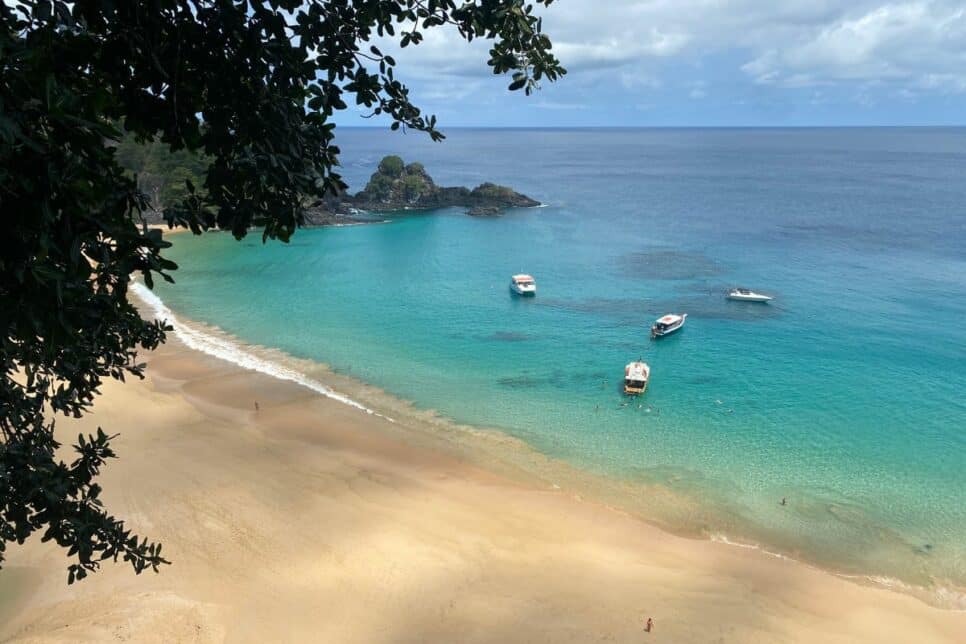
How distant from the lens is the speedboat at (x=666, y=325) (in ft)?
119

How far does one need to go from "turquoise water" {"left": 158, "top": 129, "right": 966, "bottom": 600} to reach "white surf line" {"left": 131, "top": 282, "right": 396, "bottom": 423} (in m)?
1.70

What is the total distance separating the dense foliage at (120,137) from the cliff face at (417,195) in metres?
79.7

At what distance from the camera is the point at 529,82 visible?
234 inches

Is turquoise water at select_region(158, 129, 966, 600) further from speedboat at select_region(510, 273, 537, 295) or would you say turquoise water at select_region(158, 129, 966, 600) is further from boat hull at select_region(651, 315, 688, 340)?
speedboat at select_region(510, 273, 537, 295)

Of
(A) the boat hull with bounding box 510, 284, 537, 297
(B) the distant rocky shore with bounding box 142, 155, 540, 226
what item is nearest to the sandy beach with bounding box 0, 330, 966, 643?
(A) the boat hull with bounding box 510, 284, 537, 297

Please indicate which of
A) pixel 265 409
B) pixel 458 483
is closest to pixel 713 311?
pixel 458 483

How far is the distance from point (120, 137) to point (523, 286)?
1649 inches

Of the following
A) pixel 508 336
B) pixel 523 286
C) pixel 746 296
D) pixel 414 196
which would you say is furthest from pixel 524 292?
pixel 414 196

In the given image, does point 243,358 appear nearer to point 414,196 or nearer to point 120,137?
point 120,137

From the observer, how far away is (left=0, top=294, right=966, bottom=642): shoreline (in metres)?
15.5

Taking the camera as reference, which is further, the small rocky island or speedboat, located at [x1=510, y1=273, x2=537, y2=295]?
the small rocky island

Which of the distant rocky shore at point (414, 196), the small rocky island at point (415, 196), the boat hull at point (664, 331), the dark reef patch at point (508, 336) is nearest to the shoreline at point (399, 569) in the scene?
the dark reef patch at point (508, 336)

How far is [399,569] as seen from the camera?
57.2ft

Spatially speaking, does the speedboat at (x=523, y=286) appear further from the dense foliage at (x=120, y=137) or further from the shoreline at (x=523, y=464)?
the dense foliage at (x=120, y=137)
